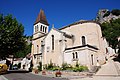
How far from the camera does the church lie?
86.9 ft

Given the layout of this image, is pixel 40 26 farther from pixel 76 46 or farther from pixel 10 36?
pixel 76 46

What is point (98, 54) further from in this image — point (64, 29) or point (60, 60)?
point (64, 29)

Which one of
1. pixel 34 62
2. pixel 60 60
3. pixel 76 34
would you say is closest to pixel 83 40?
pixel 76 34

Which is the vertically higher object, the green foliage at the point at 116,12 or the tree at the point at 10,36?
the green foliage at the point at 116,12

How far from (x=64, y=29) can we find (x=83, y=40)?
22.3 ft

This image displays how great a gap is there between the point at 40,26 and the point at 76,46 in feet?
68.3

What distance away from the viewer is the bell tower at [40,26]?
44.6m

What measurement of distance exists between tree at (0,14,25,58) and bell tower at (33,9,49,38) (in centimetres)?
1533

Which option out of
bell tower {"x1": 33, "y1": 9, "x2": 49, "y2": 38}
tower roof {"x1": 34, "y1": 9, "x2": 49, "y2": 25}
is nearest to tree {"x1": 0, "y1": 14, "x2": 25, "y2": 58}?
bell tower {"x1": 33, "y1": 9, "x2": 49, "y2": 38}

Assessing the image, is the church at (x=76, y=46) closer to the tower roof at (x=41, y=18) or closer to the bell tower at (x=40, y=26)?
the bell tower at (x=40, y=26)

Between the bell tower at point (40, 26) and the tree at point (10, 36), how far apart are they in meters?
15.3

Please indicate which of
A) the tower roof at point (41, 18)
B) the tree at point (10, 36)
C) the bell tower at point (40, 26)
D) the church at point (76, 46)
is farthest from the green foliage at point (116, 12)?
the tree at point (10, 36)

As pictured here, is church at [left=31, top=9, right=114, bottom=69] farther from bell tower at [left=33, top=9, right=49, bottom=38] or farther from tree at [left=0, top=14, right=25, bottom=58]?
bell tower at [left=33, top=9, right=49, bottom=38]

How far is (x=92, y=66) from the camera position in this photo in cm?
2564
